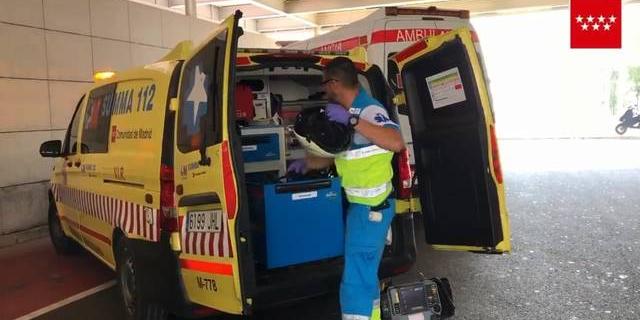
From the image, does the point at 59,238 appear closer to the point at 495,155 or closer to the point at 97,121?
the point at 97,121

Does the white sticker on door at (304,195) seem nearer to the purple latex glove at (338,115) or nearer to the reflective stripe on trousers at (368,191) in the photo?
the reflective stripe on trousers at (368,191)

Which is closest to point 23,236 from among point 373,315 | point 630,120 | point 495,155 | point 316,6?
point 373,315


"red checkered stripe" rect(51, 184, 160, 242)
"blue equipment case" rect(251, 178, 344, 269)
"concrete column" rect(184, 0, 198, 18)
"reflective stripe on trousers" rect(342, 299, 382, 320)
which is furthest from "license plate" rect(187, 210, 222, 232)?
"concrete column" rect(184, 0, 198, 18)

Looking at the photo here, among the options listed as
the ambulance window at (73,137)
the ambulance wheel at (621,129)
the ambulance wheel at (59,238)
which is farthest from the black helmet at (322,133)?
the ambulance wheel at (621,129)

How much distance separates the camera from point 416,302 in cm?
348

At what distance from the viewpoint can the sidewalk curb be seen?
7047 millimetres

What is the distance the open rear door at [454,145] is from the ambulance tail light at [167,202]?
1.82m

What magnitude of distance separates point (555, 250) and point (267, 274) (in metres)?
3.63

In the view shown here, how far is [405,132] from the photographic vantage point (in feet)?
22.4

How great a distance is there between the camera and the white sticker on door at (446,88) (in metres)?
3.65

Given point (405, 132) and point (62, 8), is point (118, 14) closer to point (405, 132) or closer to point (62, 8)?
point (62, 8)

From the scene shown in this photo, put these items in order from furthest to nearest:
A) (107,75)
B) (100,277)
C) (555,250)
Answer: (555,250) < (100,277) < (107,75)

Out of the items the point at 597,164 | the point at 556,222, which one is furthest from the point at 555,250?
the point at 597,164

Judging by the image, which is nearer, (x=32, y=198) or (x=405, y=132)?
(x=405, y=132)
